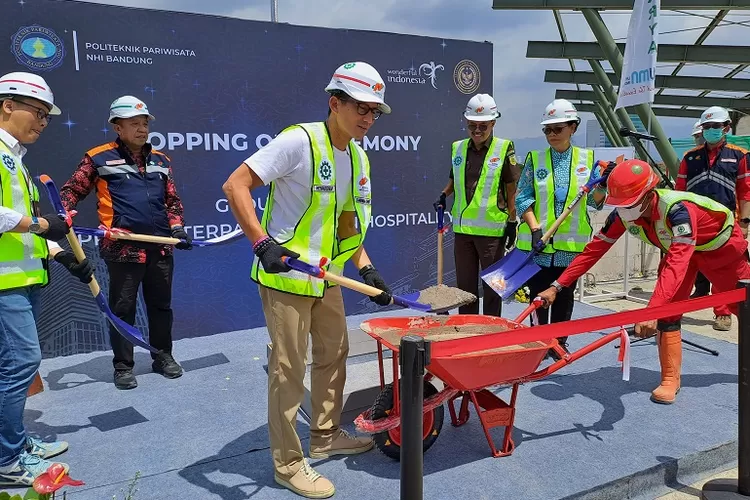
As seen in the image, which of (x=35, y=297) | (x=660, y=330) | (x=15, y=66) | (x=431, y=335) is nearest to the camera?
(x=35, y=297)

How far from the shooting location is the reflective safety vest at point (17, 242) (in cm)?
230

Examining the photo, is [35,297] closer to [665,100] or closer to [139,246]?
[139,246]

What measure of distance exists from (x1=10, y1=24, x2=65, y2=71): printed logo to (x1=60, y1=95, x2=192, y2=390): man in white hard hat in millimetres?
857

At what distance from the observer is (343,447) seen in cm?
276

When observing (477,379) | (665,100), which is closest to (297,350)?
(477,379)

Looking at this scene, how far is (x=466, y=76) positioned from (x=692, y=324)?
3.26 metres

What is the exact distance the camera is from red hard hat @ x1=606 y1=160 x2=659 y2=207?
295 centimetres

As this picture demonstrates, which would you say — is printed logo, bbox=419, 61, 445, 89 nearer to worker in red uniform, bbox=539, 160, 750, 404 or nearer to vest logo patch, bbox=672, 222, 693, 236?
worker in red uniform, bbox=539, 160, 750, 404

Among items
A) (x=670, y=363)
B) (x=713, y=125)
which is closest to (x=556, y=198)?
(x=670, y=363)

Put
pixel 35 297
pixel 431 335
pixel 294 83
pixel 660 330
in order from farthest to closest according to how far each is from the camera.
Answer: pixel 294 83 → pixel 660 330 → pixel 431 335 → pixel 35 297

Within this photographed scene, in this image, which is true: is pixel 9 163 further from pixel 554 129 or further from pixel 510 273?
pixel 554 129

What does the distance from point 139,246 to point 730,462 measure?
359cm

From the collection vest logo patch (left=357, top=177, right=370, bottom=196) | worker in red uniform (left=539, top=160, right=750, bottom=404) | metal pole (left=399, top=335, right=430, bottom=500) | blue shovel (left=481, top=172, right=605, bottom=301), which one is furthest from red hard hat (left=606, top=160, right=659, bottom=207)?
metal pole (left=399, top=335, right=430, bottom=500)

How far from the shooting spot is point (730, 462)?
2.91 m
